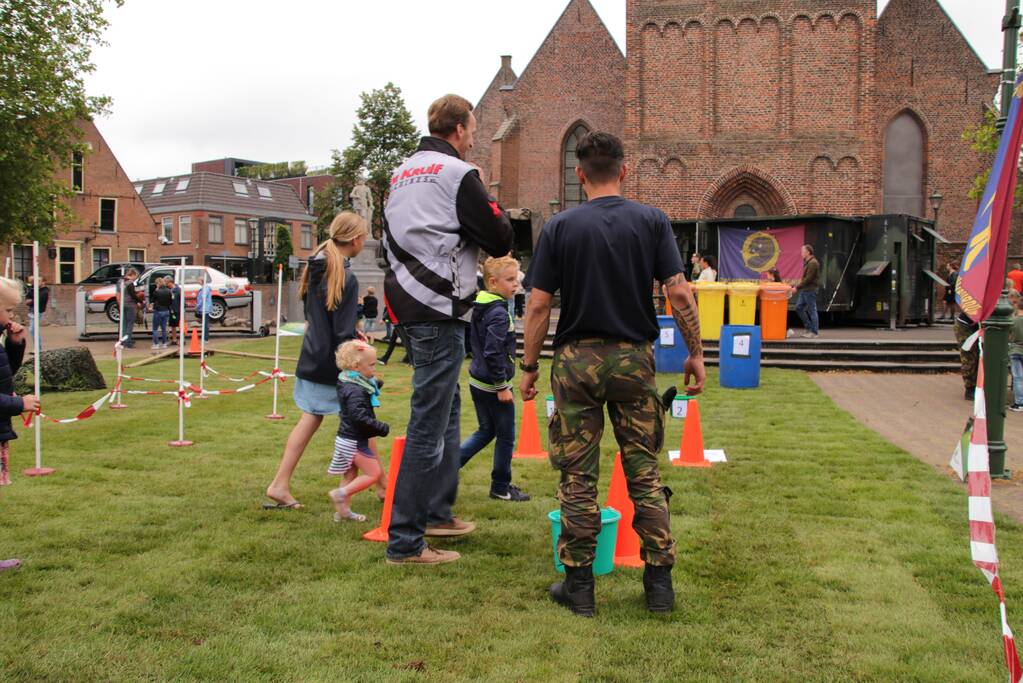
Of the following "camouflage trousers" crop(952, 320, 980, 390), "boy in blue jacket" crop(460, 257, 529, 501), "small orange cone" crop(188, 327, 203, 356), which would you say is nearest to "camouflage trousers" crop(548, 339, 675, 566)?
"boy in blue jacket" crop(460, 257, 529, 501)

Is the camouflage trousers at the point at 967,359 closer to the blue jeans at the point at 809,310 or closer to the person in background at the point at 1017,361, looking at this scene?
the person in background at the point at 1017,361

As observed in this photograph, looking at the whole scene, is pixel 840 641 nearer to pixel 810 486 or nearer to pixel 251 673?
pixel 251 673

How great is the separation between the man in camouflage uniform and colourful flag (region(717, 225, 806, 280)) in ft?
69.7

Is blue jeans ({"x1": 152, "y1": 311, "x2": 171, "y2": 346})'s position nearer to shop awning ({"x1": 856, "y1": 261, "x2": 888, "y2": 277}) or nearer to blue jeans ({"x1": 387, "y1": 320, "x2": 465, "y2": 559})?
shop awning ({"x1": 856, "y1": 261, "x2": 888, "y2": 277})

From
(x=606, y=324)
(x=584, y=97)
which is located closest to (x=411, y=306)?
(x=606, y=324)

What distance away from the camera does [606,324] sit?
3785 mm

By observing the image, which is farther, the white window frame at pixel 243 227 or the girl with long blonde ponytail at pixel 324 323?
the white window frame at pixel 243 227

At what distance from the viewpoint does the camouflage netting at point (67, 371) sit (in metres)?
12.5

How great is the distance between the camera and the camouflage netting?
1246 cm

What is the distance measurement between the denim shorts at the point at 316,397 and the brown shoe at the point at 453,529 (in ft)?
3.30

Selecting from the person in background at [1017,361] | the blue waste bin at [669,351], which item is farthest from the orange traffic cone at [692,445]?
the blue waste bin at [669,351]

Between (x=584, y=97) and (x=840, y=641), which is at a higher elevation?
(x=584, y=97)

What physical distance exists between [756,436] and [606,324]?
17.9 ft

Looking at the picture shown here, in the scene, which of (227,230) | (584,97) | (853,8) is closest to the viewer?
(853,8)
